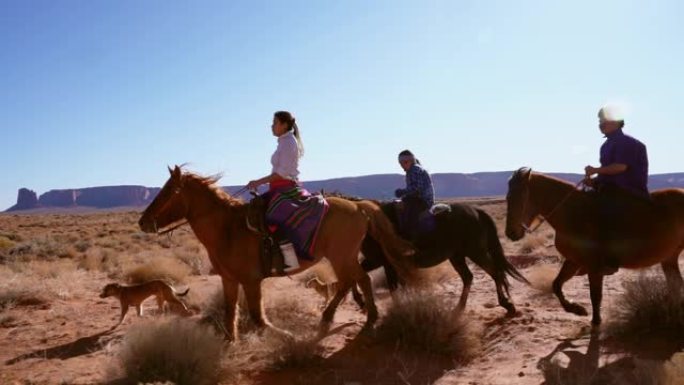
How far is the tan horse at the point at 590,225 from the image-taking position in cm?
597

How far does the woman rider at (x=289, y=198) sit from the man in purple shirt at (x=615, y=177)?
11.1 feet

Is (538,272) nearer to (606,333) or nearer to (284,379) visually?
(606,333)

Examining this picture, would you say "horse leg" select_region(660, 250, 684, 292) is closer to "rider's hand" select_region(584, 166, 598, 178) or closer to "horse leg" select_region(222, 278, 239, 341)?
"rider's hand" select_region(584, 166, 598, 178)

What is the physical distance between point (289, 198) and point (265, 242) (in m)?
0.60

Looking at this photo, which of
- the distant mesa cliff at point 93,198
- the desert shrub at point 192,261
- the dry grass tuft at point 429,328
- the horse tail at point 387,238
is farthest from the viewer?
the distant mesa cliff at point 93,198

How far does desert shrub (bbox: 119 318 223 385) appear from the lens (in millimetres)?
4922

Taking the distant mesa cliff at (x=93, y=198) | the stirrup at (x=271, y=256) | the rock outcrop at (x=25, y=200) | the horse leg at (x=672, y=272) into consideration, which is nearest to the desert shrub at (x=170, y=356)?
the stirrup at (x=271, y=256)

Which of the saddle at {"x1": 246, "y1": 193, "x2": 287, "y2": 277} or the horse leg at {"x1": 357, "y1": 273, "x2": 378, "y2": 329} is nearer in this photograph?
the saddle at {"x1": 246, "y1": 193, "x2": 287, "y2": 277}

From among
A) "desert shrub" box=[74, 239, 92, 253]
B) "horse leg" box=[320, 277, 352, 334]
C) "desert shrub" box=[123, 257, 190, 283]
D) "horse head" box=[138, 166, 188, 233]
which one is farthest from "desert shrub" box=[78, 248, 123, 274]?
"horse leg" box=[320, 277, 352, 334]

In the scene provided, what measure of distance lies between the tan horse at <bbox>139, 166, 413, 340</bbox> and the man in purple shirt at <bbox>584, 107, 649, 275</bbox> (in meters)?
2.92

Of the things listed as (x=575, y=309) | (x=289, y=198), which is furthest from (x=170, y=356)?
(x=575, y=309)

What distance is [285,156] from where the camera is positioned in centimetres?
611

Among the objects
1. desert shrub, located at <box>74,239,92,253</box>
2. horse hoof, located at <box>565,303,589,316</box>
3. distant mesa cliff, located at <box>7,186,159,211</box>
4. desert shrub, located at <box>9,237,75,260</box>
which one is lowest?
distant mesa cliff, located at <box>7,186,159,211</box>

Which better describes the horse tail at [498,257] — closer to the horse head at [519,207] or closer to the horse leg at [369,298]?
the horse head at [519,207]
